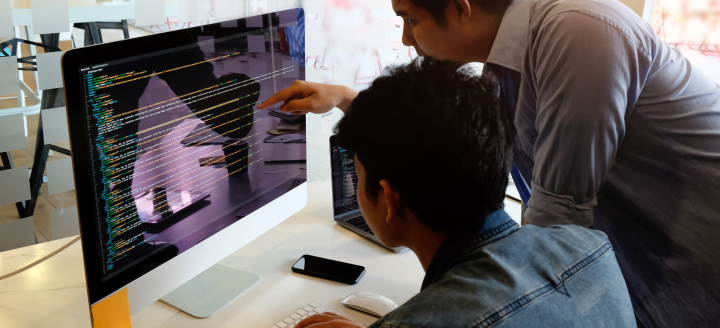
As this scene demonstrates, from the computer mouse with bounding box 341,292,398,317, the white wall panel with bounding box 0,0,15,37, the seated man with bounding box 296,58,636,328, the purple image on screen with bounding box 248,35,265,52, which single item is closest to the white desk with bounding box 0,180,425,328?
the computer mouse with bounding box 341,292,398,317

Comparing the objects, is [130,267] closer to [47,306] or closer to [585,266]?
[47,306]

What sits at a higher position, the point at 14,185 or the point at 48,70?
the point at 48,70

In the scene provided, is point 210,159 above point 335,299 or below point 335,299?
above

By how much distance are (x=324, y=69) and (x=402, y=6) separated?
87 centimetres

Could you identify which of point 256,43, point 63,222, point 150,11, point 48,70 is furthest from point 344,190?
point 63,222

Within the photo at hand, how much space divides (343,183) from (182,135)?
57 cm

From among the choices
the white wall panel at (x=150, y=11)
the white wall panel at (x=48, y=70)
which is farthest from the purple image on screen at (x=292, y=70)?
the white wall panel at (x=48, y=70)

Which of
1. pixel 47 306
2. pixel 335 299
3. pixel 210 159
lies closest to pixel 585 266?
pixel 335 299

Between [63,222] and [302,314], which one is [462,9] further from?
[63,222]

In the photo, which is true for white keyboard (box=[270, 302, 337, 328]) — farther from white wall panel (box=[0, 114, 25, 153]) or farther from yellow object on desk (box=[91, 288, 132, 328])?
white wall panel (box=[0, 114, 25, 153])

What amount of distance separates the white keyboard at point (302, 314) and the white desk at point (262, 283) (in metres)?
0.02

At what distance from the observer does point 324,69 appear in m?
2.00

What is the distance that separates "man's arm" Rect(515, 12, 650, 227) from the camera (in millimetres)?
920

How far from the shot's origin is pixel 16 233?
1.95 meters
